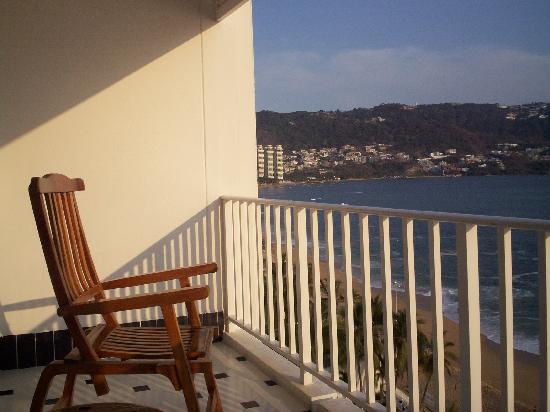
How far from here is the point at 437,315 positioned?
2.01 meters

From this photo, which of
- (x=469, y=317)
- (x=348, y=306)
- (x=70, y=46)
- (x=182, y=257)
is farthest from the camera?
(x=182, y=257)

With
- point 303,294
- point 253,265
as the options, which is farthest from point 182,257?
point 303,294

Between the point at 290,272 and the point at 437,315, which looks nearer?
the point at 437,315

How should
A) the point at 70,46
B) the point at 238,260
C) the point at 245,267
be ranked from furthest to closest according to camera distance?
the point at 238,260, the point at 245,267, the point at 70,46

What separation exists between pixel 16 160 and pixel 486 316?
29.5 m

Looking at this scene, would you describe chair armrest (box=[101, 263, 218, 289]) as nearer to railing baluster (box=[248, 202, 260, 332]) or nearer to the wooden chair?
the wooden chair

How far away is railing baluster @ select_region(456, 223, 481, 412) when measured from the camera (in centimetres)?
181

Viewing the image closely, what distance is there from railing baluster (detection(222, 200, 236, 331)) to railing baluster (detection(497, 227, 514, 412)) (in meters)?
2.80

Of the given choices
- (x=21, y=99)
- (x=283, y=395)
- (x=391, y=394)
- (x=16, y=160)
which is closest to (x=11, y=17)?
(x=21, y=99)

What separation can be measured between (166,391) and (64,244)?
1.27 metres

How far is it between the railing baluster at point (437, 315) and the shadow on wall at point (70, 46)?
2848mm

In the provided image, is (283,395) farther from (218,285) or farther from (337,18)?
(337,18)

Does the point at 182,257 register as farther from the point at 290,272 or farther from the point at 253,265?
the point at 290,272

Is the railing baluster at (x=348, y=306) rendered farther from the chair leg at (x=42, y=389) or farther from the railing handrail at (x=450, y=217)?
the chair leg at (x=42, y=389)
